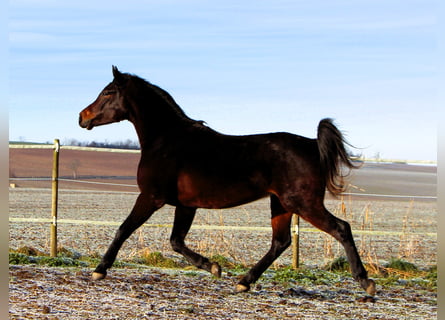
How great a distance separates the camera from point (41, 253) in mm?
8914

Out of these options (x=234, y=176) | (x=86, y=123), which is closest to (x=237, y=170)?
(x=234, y=176)

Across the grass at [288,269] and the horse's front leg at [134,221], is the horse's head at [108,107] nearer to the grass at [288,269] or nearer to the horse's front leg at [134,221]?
the horse's front leg at [134,221]

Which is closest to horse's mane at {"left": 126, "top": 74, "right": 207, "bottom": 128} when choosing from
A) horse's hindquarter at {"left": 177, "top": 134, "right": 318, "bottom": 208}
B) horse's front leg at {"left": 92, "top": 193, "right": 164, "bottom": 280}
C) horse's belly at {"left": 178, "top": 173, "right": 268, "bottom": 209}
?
horse's hindquarter at {"left": 177, "top": 134, "right": 318, "bottom": 208}

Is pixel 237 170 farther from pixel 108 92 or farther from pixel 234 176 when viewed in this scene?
pixel 108 92

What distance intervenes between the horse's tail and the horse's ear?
212 cm

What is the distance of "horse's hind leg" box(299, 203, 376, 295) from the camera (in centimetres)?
596

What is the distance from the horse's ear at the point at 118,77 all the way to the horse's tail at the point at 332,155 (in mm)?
2120

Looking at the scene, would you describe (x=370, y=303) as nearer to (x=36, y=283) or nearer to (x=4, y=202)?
(x=36, y=283)

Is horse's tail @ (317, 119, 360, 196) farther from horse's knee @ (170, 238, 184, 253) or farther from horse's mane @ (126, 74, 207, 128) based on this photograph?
horse's knee @ (170, 238, 184, 253)

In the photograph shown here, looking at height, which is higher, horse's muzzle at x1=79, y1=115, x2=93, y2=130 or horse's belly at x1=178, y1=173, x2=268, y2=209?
horse's muzzle at x1=79, y1=115, x2=93, y2=130

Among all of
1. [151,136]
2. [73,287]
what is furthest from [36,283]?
[151,136]

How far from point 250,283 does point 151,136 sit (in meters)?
1.76

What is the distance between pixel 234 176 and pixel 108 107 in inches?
66.8

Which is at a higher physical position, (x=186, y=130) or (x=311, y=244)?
(x=186, y=130)
